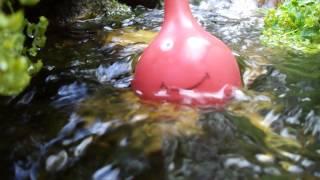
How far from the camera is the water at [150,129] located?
174cm

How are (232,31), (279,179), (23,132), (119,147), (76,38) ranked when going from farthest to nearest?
(232,31) < (76,38) < (23,132) < (119,147) < (279,179)

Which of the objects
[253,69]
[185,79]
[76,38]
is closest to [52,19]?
[76,38]

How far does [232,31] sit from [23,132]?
2453mm

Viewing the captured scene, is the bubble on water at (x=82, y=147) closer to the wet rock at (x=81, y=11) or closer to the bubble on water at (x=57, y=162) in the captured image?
the bubble on water at (x=57, y=162)

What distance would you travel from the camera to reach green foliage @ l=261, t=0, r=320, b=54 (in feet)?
11.7

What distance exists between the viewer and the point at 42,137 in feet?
6.36

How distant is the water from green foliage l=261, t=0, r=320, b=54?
0.65 m

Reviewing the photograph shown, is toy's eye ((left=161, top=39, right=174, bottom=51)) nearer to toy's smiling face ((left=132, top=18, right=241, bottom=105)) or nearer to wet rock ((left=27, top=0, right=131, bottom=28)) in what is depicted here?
toy's smiling face ((left=132, top=18, right=241, bottom=105))

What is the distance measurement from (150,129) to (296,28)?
2314mm

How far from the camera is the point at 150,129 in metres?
1.97

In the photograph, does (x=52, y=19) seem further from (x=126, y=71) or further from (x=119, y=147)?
(x=119, y=147)

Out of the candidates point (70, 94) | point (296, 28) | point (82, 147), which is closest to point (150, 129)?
point (82, 147)

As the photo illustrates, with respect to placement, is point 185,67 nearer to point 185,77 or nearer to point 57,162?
point 185,77

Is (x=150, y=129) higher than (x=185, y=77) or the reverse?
the reverse
